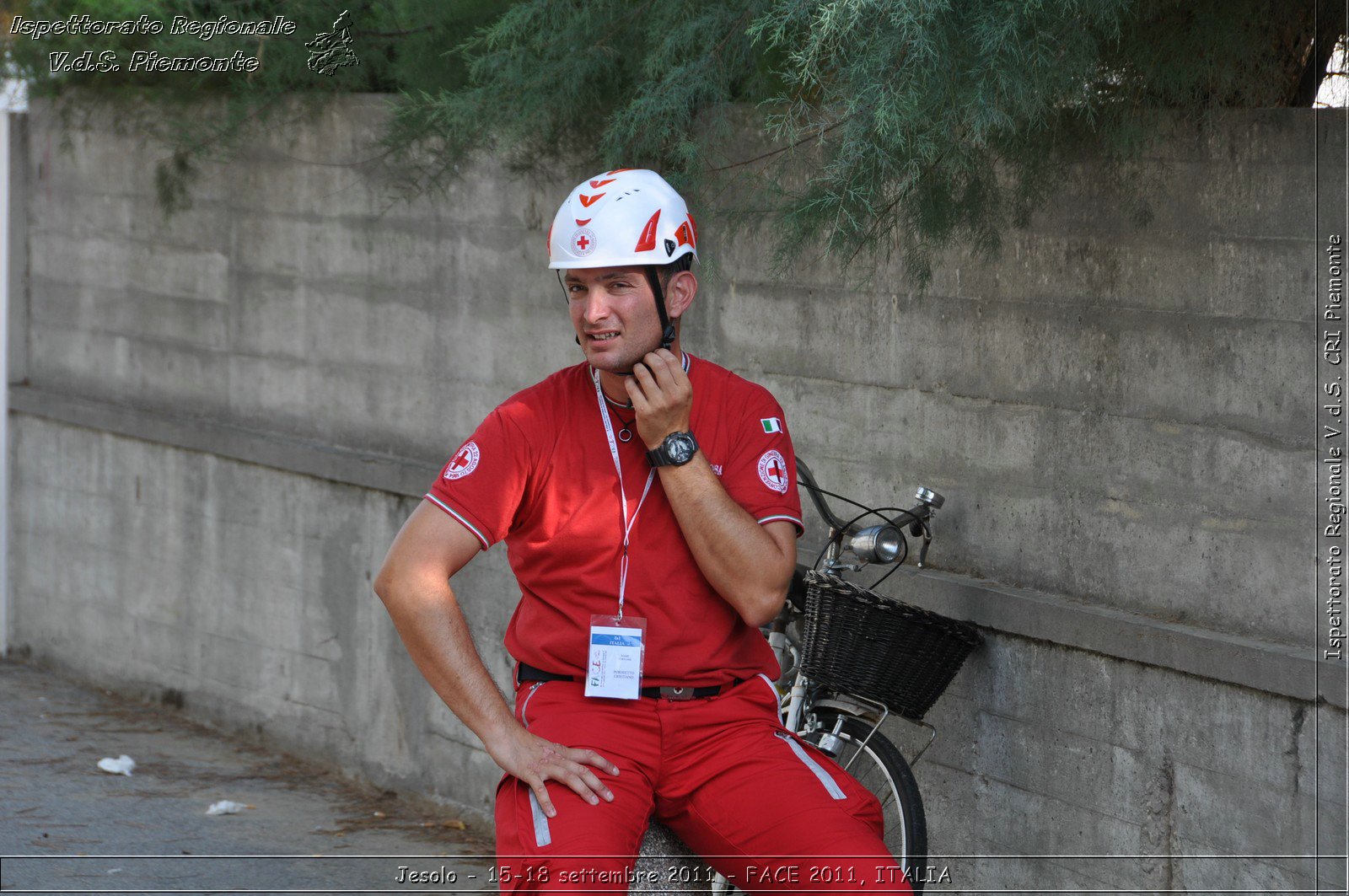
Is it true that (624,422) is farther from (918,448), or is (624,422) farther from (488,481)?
(918,448)

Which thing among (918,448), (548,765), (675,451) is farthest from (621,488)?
(918,448)

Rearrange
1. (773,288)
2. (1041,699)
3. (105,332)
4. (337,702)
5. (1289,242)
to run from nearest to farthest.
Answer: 1. (1289,242)
2. (1041,699)
3. (773,288)
4. (337,702)
5. (105,332)

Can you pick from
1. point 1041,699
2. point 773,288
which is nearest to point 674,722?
point 1041,699

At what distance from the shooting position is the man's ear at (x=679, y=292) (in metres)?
3.54

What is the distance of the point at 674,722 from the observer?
335 centimetres

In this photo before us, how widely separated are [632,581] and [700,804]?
51 cm

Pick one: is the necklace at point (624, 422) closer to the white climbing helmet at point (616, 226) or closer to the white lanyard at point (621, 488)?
the white lanyard at point (621, 488)

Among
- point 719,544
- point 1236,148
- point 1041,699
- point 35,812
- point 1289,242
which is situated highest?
point 1236,148

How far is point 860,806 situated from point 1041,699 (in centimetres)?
138

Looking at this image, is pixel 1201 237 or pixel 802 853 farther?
pixel 1201 237

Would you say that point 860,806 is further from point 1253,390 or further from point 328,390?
point 328,390

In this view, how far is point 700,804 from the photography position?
3.27 meters

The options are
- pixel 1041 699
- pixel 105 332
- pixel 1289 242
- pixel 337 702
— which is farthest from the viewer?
pixel 105 332

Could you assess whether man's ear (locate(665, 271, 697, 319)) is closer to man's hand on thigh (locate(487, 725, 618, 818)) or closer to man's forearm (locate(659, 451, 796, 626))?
man's forearm (locate(659, 451, 796, 626))
